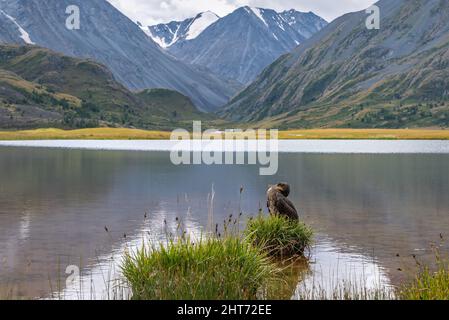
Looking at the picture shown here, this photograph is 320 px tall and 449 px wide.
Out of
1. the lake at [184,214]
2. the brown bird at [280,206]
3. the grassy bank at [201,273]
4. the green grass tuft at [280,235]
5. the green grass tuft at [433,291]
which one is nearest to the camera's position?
the green grass tuft at [433,291]

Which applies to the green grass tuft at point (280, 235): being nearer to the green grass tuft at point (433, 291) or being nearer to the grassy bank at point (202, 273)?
the grassy bank at point (202, 273)

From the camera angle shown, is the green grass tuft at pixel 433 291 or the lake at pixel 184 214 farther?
the lake at pixel 184 214

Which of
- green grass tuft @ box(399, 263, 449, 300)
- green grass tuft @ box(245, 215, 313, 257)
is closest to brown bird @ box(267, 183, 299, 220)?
green grass tuft @ box(245, 215, 313, 257)

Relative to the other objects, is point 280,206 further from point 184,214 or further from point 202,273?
point 184,214

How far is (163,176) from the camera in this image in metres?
70.4

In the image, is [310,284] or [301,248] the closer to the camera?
[310,284]

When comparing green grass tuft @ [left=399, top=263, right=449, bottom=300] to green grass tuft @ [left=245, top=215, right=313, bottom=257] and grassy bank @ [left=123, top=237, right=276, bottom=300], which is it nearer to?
grassy bank @ [left=123, top=237, right=276, bottom=300]

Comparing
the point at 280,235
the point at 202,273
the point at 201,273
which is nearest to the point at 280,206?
the point at 280,235

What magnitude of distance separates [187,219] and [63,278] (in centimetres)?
1475

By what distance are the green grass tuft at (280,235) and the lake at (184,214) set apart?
0.88 meters

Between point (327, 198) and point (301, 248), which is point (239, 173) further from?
point (301, 248)

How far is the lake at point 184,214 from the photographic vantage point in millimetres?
23359

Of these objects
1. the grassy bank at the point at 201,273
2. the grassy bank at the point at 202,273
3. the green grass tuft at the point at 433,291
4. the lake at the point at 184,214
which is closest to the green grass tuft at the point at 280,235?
the lake at the point at 184,214
